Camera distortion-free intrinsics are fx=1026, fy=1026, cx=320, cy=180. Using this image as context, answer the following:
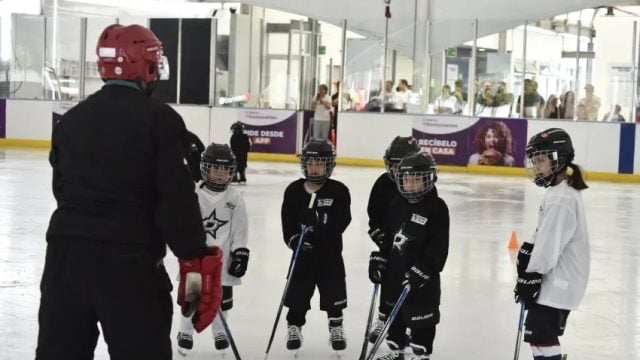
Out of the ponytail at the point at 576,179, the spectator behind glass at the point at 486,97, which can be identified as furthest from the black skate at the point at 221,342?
the spectator behind glass at the point at 486,97

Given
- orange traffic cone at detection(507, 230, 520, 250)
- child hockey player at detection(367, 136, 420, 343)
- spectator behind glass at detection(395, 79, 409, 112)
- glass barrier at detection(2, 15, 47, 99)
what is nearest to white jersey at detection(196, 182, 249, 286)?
child hockey player at detection(367, 136, 420, 343)

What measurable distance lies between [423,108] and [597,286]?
42.6 feet

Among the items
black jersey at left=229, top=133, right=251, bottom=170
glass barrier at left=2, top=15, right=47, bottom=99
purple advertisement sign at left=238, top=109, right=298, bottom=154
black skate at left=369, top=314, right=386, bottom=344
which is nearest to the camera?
black skate at left=369, top=314, right=386, bottom=344

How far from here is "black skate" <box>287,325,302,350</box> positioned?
5.18 meters

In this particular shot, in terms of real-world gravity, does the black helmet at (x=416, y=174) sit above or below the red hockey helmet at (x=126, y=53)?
below

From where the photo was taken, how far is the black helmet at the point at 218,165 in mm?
4938

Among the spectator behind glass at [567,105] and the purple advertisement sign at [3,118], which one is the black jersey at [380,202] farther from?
the purple advertisement sign at [3,118]

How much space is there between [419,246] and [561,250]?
2.65 feet

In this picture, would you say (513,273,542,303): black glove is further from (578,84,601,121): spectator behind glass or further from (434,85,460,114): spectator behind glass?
(434,85,460,114): spectator behind glass

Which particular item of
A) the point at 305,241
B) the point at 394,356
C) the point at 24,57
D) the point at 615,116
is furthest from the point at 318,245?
the point at 24,57

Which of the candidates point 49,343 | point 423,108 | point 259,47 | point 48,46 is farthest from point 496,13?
point 49,343

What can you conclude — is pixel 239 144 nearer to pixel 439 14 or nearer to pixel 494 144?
pixel 494 144

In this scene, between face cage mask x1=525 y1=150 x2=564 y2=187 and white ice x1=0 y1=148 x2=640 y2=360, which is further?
white ice x1=0 y1=148 x2=640 y2=360

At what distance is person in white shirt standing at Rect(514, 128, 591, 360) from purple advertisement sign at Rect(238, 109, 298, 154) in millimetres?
16829
